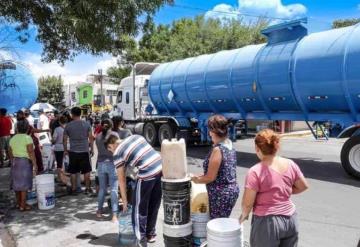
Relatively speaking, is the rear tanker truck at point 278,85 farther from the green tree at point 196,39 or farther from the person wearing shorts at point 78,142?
the green tree at point 196,39

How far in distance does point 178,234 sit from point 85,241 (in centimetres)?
171

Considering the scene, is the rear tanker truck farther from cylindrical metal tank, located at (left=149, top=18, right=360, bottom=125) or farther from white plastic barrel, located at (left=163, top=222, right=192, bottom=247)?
white plastic barrel, located at (left=163, top=222, right=192, bottom=247)

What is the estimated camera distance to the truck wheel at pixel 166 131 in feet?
52.9

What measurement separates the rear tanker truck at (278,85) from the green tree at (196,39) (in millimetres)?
14319

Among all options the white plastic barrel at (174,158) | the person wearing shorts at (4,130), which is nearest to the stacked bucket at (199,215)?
the white plastic barrel at (174,158)

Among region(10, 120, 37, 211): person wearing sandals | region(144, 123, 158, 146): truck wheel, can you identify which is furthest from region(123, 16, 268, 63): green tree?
region(10, 120, 37, 211): person wearing sandals

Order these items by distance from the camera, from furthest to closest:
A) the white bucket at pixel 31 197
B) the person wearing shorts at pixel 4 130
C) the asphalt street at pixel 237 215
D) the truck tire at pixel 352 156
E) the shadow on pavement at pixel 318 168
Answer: the person wearing shorts at pixel 4 130 < the shadow on pavement at pixel 318 168 < the truck tire at pixel 352 156 < the white bucket at pixel 31 197 < the asphalt street at pixel 237 215

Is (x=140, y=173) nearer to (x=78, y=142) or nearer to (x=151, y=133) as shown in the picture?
(x=78, y=142)

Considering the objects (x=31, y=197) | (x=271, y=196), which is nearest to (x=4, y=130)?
(x=31, y=197)

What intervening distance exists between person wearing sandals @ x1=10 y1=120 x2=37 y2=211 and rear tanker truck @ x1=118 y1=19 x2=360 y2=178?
6631 millimetres

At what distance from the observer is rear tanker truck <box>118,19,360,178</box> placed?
30.9ft

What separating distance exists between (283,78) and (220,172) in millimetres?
7208

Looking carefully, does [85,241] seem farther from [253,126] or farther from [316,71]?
[253,126]

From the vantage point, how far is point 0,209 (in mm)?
7113
